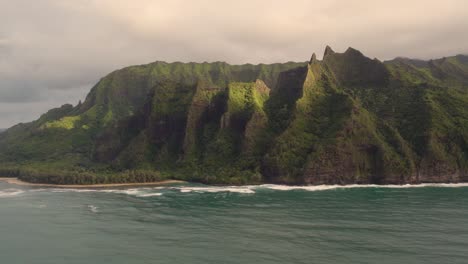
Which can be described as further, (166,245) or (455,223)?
(455,223)

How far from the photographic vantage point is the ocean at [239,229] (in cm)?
9462

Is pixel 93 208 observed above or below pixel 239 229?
above

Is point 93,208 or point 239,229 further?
point 93,208

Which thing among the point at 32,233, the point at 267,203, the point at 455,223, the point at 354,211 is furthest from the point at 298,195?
the point at 32,233

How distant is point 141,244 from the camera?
106 m

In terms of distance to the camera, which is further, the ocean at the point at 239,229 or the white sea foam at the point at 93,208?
the white sea foam at the point at 93,208

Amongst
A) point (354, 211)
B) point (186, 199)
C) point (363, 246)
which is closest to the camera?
point (363, 246)

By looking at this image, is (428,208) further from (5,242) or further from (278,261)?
(5,242)

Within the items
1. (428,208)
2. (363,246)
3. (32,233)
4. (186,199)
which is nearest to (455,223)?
(428,208)

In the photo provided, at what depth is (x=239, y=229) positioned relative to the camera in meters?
119

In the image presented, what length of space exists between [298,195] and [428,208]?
189 ft

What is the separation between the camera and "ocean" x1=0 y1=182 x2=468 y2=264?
9462cm

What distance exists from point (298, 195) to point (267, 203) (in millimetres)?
28430

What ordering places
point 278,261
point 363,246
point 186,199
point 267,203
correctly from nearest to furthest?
point 278,261 → point 363,246 → point 267,203 → point 186,199
